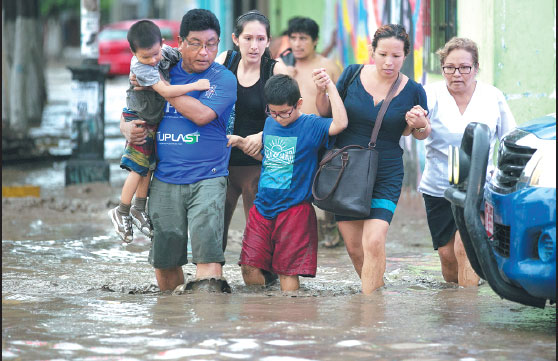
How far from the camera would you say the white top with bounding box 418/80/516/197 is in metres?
6.82

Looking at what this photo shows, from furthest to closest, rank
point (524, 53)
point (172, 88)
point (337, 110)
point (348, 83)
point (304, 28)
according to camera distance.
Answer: point (304, 28) → point (524, 53) → point (348, 83) → point (337, 110) → point (172, 88)

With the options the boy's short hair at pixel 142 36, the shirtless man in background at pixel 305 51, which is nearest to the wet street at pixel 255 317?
the boy's short hair at pixel 142 36

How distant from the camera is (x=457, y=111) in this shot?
685 centimetres

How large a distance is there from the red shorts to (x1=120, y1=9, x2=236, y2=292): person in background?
241mm

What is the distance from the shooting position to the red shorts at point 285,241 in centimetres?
675

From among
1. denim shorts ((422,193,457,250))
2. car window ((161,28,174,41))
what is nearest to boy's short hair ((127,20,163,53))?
denim shorts ((422,193,457,250))

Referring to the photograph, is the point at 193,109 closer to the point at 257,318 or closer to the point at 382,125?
the point at 382,125

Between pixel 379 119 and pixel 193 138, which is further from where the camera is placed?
pixel 193 138

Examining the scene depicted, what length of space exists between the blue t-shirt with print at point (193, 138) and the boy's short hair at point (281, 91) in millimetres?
244

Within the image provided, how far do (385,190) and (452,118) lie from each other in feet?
2.23

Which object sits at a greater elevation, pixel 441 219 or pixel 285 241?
pixel 441 219

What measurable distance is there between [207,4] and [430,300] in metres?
21.9

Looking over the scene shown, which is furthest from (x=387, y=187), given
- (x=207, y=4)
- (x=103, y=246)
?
(x=207, y=4)

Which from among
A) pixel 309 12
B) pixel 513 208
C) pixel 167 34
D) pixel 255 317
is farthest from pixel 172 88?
pixel 167 34
